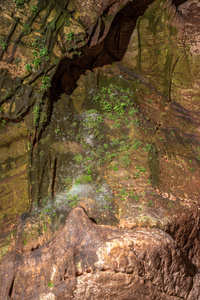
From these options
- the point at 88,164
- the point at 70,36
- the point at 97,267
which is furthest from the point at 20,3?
the point at 97,267

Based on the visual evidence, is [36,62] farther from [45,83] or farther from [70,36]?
[70,36]

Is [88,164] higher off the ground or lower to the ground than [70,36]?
lower

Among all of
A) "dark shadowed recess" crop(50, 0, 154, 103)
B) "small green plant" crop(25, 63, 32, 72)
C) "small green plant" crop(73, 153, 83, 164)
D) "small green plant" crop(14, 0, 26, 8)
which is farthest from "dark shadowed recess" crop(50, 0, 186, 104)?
"small green plant" crop(73, 153, 83, 164)

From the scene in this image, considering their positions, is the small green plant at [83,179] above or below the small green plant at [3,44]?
below

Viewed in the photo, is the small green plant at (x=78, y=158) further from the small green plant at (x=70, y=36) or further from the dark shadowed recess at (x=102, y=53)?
the small green plant at (x=70, y=36)

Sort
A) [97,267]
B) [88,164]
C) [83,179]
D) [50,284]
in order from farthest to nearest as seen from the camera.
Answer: [88,164], [83,179], [50,284], [97,267]

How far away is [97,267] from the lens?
371 cm

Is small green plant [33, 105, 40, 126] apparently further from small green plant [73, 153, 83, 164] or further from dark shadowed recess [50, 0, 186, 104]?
small green plant [73, 153, 83, 164]

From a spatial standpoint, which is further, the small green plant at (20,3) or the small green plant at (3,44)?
the small green plant at (20,3)

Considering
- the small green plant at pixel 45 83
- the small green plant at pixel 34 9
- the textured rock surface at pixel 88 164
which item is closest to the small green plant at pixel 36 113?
the textured rock surface at pixel 88 164

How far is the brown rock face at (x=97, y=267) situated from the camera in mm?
3719

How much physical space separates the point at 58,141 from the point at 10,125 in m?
1.08

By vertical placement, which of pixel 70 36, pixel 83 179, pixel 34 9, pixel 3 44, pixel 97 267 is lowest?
pixel 97 267

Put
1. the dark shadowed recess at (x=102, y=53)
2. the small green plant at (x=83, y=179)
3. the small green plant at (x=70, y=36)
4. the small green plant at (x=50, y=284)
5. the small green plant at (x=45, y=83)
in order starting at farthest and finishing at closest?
1. the dark shadowed recess at (x=102, y=53)
2. the small green plant at (x=70, y=36)
3. the small green plant at (x=45, y=83)
4. the small green plant at (x=83, y=179)
5. the small green plant at (x=50, y=284)
